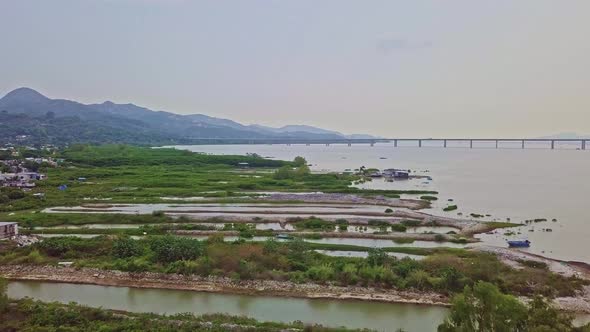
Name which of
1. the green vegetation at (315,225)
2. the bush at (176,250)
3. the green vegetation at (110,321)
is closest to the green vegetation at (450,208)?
the green vegetation at (315,225)

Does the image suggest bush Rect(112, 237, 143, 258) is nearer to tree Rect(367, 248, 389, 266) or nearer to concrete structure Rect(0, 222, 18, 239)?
concrete structure Rect(0, 222, 18, 239)

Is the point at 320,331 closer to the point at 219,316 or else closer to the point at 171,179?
the point at 219,316

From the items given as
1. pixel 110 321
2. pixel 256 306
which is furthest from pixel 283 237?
pixel 110 321

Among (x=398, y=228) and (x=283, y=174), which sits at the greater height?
(x=283, y=174)

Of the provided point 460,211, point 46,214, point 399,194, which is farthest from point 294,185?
point 46,214

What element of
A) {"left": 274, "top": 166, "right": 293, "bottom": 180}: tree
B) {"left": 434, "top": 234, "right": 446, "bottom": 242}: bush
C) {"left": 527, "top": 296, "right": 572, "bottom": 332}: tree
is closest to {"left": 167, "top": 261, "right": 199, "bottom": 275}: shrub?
{"left": 527, "top": 296, "right": 572, "bottom": 332}: tree

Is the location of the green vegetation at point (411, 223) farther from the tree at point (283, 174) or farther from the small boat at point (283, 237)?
the tree at point (283, 174)

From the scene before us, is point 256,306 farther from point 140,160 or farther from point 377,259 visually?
point 140,160
